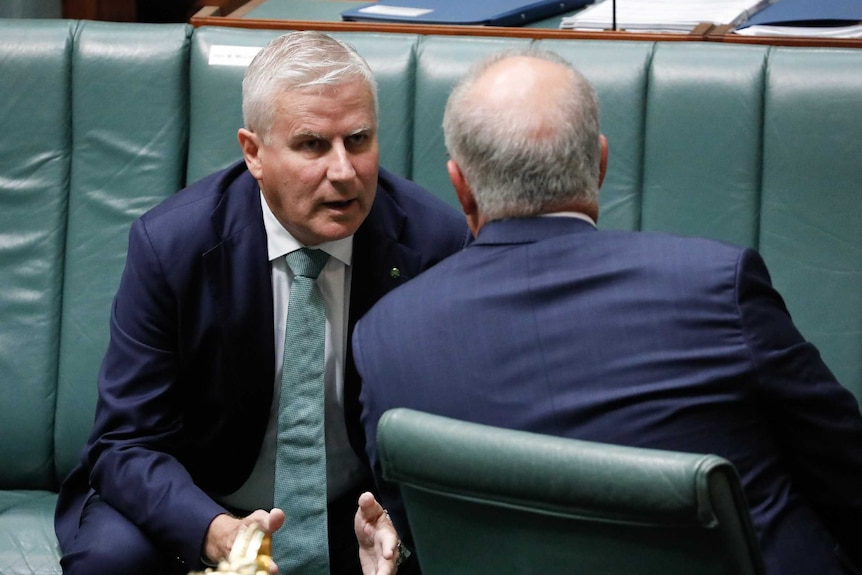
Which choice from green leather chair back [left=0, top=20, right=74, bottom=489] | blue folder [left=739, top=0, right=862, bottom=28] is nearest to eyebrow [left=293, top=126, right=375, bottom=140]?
green leather chair back [left=0, top=20, right=74, bottom=489]

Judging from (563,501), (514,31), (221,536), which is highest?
(514,31)

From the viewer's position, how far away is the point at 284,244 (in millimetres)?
1964

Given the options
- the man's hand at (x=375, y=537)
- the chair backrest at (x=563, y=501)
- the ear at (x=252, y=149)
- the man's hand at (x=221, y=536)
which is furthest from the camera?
the ear at (x=252, y=149)

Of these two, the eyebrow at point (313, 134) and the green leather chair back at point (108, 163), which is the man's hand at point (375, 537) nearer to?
the eyebrow at point (313, 134)

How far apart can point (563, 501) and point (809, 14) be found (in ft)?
5.07

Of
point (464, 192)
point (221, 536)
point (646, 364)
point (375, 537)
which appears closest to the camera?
point (646, 364)

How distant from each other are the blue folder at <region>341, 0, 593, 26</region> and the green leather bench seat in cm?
11

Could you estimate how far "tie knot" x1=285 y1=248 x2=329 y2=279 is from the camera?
195cm

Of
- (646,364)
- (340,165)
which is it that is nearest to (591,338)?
(646,364)

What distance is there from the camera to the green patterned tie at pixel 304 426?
194 centimetres

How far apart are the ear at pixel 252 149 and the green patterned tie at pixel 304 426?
14 cm

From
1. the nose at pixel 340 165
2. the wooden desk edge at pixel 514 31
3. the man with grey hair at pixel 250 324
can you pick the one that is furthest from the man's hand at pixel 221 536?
the wooden desk edge at pixel 514 31

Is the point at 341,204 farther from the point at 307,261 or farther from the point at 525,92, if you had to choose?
the point at 525,92

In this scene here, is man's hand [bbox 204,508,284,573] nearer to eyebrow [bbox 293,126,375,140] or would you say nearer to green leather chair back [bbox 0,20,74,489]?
eyebrow [bbox 293,126,375,140]
